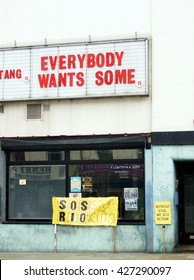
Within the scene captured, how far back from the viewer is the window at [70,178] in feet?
53.4

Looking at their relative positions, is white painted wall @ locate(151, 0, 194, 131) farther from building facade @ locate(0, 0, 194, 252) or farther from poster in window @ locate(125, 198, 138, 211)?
poster in window @ locate(125, 198, 138, 211)

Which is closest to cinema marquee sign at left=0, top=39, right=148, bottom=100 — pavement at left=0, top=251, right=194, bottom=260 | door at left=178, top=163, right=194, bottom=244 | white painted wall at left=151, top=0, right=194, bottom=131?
white painted wall at left=151, top=0, right=194, bottom=131

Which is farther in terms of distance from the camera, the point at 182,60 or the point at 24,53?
the point at 24,53

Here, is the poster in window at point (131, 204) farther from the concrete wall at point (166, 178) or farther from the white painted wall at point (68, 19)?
the white painted wall at point (68, 19)

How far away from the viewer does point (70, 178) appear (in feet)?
54.7

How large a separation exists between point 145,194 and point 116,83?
11.0ft

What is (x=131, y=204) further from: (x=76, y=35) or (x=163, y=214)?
(x=76, y=35)

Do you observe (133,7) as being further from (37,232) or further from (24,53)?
(37,232)

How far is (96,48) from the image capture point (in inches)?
648

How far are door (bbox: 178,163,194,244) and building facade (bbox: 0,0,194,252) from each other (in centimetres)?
3

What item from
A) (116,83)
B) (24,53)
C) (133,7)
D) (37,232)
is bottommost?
(37,232)

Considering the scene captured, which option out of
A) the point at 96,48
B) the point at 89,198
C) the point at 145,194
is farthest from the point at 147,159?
the point at 96,48

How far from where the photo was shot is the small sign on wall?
15.6 meters

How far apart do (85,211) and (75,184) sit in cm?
89
